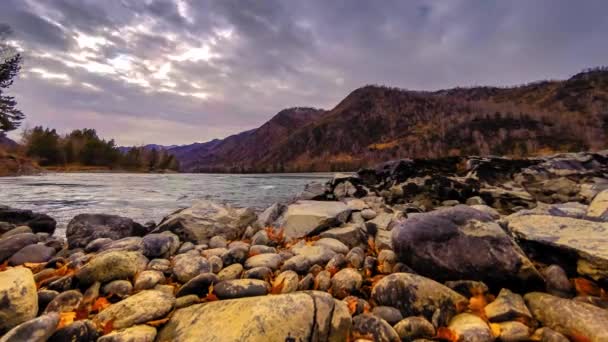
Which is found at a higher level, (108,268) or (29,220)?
(108,268)

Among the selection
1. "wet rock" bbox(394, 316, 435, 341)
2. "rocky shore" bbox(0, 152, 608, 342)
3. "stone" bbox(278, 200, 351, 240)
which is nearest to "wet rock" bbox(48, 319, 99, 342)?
"rocky shore" bbox(0, 152, 608, 342)

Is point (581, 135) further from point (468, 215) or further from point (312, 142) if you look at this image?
point (312, 142)

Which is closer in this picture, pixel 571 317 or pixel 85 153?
pixel 571 317

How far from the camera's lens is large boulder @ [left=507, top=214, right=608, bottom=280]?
3010 millimetres

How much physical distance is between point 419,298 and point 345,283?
2.96 ft

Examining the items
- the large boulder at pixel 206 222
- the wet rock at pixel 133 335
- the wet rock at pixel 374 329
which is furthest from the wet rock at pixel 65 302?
the wet rock at pixel 374 329

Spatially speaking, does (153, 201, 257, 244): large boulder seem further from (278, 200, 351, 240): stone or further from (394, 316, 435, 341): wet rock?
(394, 316, 435, 341): wet rock

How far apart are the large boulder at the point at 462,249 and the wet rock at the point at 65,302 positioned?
13.9ft

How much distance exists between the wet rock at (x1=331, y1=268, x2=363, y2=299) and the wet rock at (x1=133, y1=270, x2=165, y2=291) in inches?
93.4

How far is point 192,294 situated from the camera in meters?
3.26

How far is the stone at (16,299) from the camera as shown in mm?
2502

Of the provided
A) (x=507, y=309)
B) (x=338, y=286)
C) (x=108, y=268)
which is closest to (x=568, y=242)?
(x=507, y=309)

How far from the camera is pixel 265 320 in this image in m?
2.47

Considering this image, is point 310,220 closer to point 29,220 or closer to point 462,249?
point 462,249
